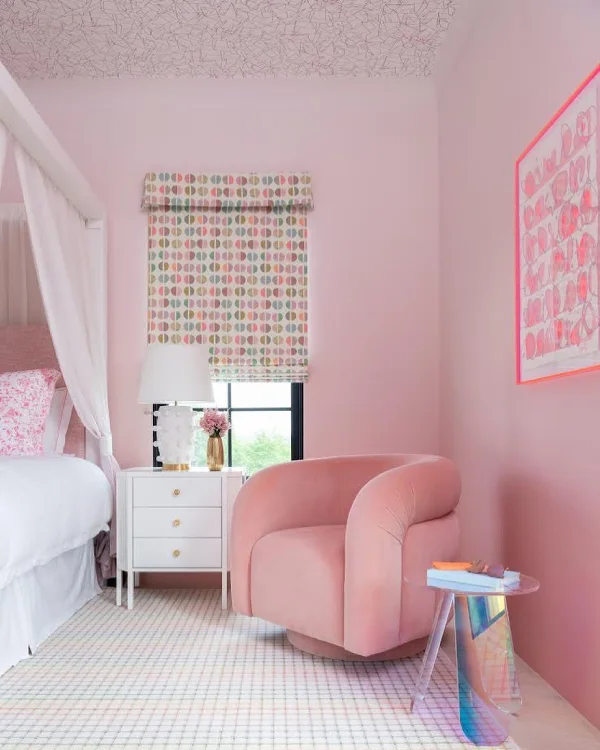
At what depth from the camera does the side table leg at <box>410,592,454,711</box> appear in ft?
7.51

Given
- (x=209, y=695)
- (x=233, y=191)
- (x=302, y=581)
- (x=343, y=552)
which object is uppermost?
(x=233, y=191)

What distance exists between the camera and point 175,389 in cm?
371

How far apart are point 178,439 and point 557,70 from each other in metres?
2.44

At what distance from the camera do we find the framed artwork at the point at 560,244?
86.2 inches

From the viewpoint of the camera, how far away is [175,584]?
13.6ft

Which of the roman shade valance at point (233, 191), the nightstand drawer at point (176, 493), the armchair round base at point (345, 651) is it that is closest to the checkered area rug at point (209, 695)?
the armchair round base at point (345, 651)

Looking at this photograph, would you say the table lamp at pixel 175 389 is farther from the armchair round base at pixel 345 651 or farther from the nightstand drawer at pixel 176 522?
the armchair round base at pixel 345 651

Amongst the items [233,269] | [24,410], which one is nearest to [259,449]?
[233,269]

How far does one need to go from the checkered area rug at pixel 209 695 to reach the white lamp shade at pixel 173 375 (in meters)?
1.10

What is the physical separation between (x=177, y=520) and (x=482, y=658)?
1.82 meters

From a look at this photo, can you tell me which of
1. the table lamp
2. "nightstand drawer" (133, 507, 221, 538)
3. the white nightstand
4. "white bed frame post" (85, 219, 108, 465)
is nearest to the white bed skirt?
the white nightstand

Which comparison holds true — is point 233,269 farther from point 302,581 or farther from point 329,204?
point 302,581

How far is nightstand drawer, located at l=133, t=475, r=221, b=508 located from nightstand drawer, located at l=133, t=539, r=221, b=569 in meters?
0.18

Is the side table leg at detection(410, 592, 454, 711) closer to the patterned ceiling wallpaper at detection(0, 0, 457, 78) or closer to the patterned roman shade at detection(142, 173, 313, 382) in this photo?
the patterned roman shade at detection(142, 173, 313, 382)
